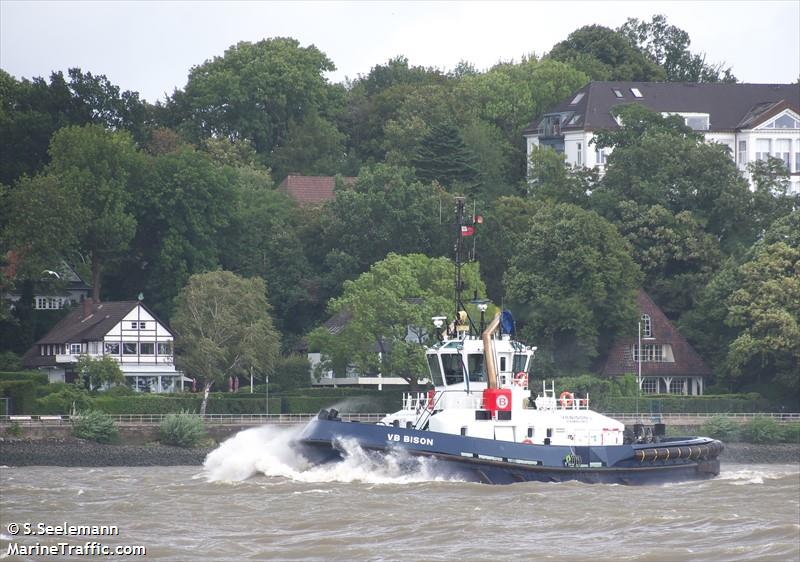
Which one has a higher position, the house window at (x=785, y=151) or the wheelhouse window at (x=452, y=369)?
the house window at (x=785, y=151)

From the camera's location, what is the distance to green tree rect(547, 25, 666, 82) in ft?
364

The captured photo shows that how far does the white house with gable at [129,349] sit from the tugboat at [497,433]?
28096 mm

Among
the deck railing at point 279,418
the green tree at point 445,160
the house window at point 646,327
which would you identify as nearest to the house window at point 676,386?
the house window at point 646,327

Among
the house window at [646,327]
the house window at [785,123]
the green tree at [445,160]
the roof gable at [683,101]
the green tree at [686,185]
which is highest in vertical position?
the roof gable at [683,101]

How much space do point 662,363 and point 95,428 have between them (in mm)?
26248

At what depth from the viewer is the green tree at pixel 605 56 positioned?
11088 centimetres

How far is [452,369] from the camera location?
49.0m

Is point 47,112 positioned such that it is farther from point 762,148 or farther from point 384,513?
point 384,513

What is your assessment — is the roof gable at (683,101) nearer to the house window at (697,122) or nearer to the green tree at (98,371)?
the house window at (697,122)

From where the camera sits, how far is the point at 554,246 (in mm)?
76812

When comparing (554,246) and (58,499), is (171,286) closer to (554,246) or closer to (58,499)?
(554,246)

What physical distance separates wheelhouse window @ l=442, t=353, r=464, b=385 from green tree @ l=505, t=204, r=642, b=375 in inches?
1020

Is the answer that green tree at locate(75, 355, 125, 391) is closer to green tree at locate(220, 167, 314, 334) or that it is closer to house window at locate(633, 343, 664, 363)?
green tree at locate(220, 167, 314, 334)

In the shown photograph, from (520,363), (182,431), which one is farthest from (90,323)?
(520,363)
